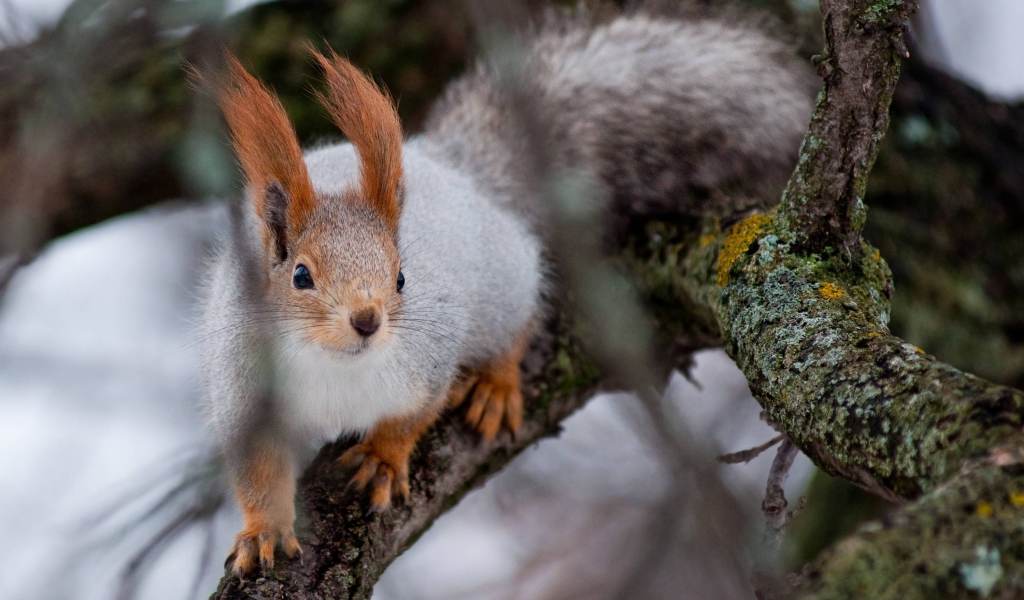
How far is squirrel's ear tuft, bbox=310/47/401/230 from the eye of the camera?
6.33ft

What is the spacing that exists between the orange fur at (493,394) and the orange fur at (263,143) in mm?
773

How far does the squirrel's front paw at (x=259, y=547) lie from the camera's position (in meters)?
1.77

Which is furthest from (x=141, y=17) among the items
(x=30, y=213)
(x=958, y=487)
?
(x=958, y=487)

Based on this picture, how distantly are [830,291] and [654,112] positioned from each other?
1.21 m

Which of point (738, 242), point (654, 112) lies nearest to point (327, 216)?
point (738, 242)

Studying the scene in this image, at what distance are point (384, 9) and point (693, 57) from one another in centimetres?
103

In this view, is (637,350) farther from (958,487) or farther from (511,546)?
(511,546)

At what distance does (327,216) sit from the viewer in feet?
6.29

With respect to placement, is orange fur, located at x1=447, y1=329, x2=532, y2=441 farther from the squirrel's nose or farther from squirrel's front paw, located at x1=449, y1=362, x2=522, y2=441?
the squirrel's nose

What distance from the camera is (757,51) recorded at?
2.67m

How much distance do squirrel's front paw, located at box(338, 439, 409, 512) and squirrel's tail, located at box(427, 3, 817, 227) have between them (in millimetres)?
918

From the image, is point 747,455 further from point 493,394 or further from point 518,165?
point 518,165

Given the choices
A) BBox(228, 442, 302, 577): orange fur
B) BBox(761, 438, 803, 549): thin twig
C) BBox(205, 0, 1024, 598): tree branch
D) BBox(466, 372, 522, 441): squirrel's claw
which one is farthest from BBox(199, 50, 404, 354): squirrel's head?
BBox(761, 438, 803, 549): thin twig

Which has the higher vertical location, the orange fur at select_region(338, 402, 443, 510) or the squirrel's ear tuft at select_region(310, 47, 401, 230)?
the squirrel's ear tuft at select_region(310, 47, 401, 230)
